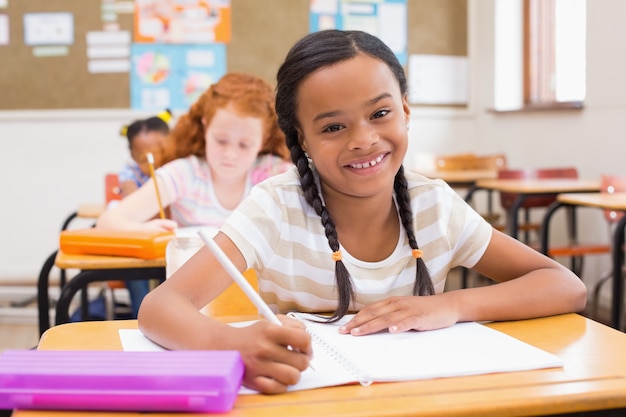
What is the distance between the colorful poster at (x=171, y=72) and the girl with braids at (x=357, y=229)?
4.05 metres

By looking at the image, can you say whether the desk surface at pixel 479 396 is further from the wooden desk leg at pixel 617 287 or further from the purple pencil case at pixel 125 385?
the wooden desk leg at pixel 617 287

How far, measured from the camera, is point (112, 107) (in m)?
5.21

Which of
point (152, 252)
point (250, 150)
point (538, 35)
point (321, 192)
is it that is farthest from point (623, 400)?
point (538, 35)

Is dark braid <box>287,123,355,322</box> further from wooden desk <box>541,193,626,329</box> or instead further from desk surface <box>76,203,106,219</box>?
desk surface <box>76,203,106,219</box>

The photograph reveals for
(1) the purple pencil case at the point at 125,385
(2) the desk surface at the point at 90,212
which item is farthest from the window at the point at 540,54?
(1) the purple pencil case at the point at 125,385

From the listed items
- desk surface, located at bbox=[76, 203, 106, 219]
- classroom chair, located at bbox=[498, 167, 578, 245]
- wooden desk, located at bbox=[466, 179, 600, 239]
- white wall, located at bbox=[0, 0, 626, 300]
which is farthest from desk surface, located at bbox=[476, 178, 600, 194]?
desk surface, located at bbox=[76, 203, 106, 219]

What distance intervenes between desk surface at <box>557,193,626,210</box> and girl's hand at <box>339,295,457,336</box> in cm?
193

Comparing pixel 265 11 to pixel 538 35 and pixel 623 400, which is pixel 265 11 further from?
pixel 623 400

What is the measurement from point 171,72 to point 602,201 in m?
3.22

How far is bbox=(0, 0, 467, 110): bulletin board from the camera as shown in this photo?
5133 millimetres

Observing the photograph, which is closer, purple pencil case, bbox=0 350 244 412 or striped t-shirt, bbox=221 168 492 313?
purple pencil case, bbox=0 350 244 412

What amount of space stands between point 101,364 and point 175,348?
0.20 m

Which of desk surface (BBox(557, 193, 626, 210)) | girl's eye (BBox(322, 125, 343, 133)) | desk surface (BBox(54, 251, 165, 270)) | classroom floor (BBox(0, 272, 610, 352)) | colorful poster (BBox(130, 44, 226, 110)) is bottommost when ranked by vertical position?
classroom floor (BBox(0, 272, 610, 352))

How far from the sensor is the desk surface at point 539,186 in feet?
11.6
